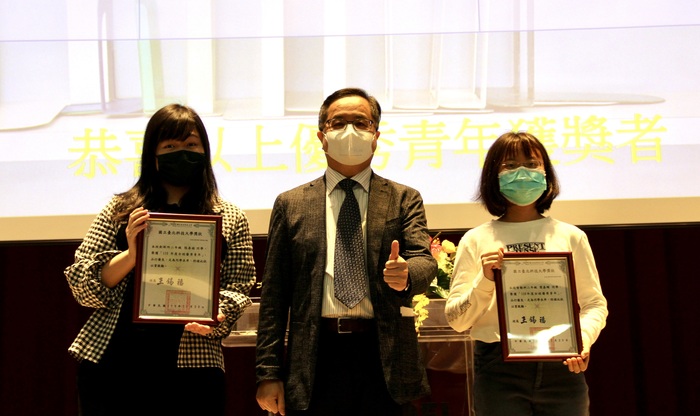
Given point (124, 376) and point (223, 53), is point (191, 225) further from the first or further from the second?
point (223, 53)

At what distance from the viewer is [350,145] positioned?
7.55 feet

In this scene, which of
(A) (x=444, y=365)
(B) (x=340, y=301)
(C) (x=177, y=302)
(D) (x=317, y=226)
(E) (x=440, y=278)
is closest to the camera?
(C) (x=177, y=302)

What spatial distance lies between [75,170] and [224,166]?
666 millimetres

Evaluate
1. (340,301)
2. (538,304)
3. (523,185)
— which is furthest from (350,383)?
(523,185)

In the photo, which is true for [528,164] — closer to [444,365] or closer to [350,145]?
[350,145]

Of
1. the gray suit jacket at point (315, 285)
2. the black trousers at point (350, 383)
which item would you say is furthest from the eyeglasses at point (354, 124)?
the black trousers at point (350, 383)

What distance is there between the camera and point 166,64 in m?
3.40

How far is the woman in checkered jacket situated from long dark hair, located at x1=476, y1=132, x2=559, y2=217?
81cm

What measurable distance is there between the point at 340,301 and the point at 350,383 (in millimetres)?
233

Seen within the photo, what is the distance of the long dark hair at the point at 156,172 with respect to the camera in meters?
2.19

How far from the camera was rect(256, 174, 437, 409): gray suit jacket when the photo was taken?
2.10m

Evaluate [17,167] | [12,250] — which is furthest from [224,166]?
[12,250]

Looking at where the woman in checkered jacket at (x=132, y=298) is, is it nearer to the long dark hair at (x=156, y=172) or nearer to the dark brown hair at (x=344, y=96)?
the long dark hair at (x=156, y=172)

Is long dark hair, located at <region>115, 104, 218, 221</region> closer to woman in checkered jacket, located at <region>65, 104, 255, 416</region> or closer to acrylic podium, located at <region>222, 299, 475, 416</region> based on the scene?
woman in checkered jacket, located at <region>65, 104, 255, 416</region>
